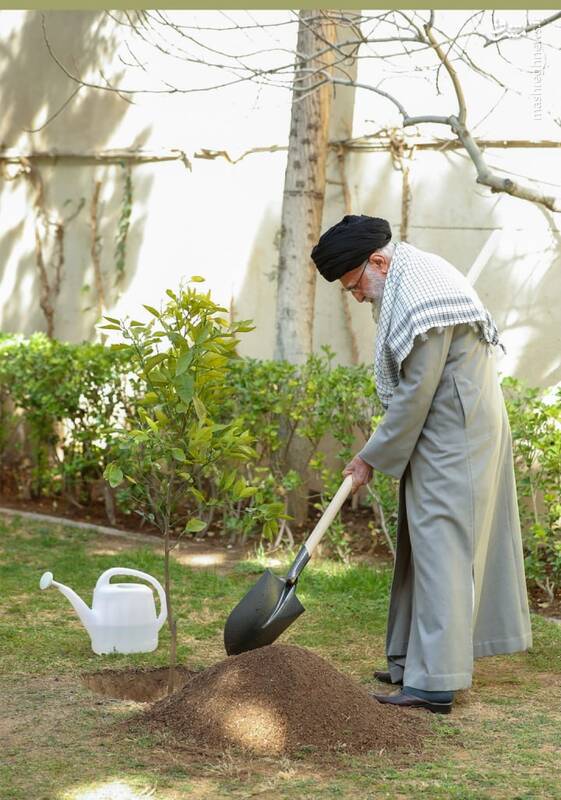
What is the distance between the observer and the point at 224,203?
855 cm

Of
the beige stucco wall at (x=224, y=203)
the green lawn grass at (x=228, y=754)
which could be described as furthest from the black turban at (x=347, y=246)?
the beige stucco wall at (x=224, y=203)

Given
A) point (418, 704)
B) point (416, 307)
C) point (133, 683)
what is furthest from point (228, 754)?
point (416, 307)

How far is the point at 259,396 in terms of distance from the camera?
7.06 m

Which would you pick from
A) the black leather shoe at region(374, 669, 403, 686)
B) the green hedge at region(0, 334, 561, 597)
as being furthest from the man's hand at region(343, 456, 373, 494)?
the green hedge at region(0, 334, 561, 597)

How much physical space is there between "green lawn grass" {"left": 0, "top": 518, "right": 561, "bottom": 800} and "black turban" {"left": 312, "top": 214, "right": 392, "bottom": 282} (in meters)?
1.68

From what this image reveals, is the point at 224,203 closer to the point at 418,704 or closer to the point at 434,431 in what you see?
the point at 434,431

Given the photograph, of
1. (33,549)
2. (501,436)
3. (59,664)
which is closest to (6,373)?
(33,549)

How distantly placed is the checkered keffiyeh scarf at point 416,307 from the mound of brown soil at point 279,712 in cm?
113

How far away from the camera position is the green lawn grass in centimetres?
344

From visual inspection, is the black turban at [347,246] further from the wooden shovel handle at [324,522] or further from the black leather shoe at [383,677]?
the black leather shoe at [383,677]

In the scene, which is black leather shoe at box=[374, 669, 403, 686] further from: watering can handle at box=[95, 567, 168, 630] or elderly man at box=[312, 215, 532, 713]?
watering can handle at box=[95, 567, 168, 630]

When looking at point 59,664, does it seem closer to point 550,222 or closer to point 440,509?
point 440,509

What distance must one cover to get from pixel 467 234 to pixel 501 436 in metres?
3.42

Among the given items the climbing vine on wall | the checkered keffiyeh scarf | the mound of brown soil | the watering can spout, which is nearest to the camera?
the mound of brown soil
